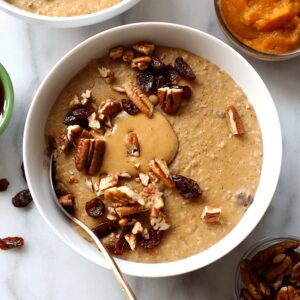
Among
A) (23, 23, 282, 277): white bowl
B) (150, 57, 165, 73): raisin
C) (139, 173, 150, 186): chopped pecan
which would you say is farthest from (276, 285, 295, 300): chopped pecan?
(150, 57, 165, 73): raisin

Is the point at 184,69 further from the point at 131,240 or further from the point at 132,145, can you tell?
the point at 131,240

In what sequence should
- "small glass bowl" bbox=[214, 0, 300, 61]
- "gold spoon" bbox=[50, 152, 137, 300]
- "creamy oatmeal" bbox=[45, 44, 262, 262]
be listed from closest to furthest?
"gold spoon" bbox=[50, 152, 137, 300], "creamy oatmeal" bbox=[45, 44, 262, 262], "small glass bowl" bbox=[214, 0, 300, 61]

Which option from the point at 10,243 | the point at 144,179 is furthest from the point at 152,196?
the point at 10,243

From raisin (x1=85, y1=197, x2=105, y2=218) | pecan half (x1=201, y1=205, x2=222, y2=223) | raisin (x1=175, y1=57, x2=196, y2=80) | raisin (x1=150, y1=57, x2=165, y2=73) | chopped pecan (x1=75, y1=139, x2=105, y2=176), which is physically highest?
raisin (x1=150, y1=57, x2=165, y2=73)

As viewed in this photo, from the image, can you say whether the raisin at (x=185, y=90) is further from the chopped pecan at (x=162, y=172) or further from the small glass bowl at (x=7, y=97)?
the small glass bowl at (x=7, y=97)

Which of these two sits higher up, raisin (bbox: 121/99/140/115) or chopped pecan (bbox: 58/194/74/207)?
raisin (bbox: 121/99/140/115)

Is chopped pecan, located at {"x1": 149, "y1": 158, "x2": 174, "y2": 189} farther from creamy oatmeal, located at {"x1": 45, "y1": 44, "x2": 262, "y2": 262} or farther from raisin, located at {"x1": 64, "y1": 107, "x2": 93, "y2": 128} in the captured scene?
raisin, located at {"x1": 64, "y1": 107, "x2": 93, "y2": 128}

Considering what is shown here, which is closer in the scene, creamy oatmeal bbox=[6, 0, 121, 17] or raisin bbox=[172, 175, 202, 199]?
raisin bbox=[172, 175, 202, 199]

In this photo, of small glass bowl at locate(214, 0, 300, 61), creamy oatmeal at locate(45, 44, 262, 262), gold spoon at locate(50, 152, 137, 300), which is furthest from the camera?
small glass bowl at locate(214, 0, 300, 61)
